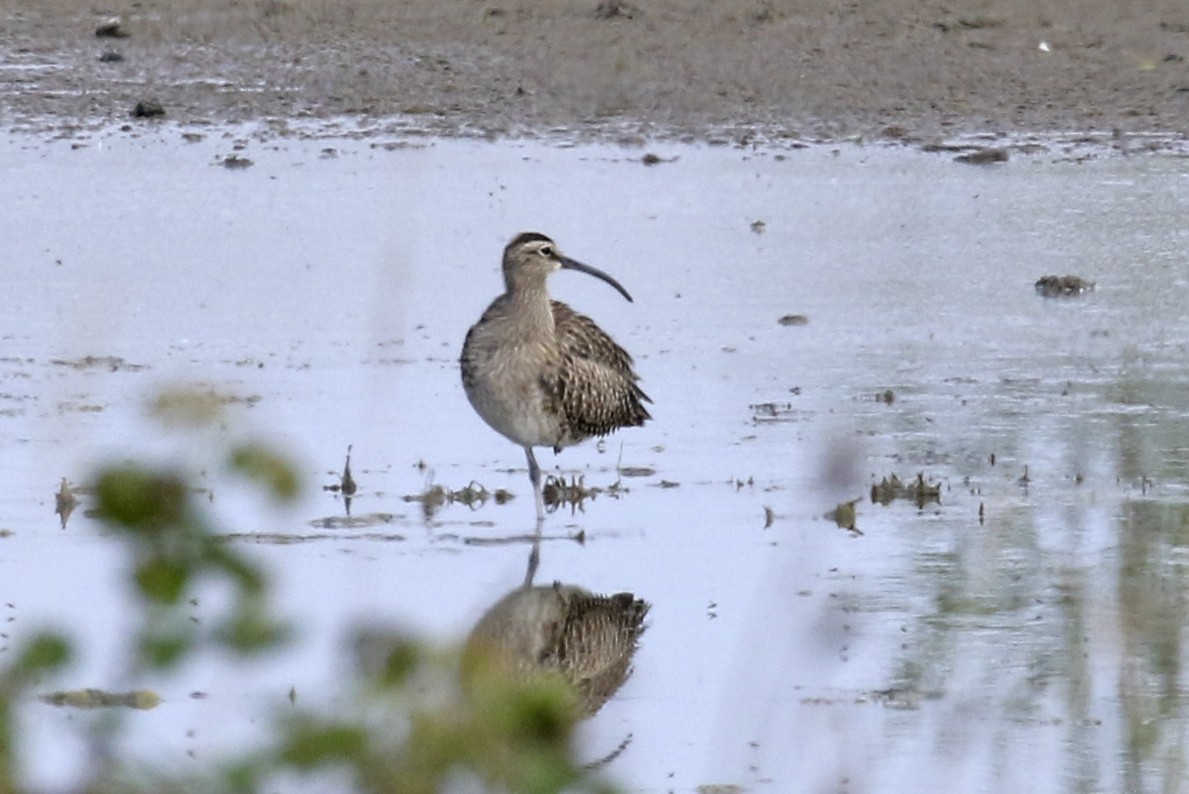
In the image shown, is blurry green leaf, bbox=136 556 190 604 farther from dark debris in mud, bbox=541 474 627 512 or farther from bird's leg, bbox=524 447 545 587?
dark debris in mud, bbox=541 474 627 512

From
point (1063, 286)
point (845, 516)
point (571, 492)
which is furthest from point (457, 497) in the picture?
point (1063, 286)

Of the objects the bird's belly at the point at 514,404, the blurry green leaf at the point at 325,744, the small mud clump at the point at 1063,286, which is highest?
the small mud clump at the point at 1063,286

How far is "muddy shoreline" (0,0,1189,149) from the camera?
47.6 ft

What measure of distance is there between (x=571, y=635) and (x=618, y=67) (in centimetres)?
917

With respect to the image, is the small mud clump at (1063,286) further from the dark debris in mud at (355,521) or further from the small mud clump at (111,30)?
the small mud clump at (111,30)

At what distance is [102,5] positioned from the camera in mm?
16672

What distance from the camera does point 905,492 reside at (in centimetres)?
771

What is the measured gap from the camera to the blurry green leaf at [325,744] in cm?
218

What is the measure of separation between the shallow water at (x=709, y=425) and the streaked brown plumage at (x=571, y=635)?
8 cm

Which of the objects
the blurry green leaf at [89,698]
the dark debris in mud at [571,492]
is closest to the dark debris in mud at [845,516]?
the dark debris in mud at [571,492]

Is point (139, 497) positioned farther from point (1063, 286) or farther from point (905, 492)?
point (1063, 286)

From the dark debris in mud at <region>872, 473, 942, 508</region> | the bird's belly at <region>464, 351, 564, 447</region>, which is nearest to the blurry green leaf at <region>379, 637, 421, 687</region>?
the dark debris in mud at <region>872, 473, 942, 508</region>

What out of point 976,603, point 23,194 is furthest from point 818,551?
point 23,194

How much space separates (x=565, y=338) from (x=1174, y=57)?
775 centimetres
